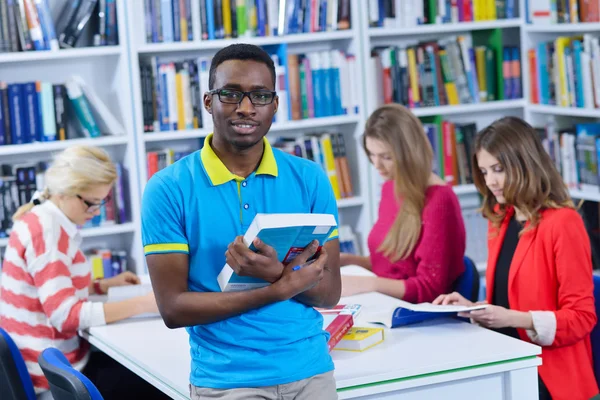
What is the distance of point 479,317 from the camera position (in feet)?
7.59

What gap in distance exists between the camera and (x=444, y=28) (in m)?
4.25

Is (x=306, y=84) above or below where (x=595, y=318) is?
above

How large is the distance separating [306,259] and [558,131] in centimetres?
297

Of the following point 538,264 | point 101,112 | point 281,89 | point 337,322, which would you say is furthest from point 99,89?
point 538,264

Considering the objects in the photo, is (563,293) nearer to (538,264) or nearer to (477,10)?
(538,264)

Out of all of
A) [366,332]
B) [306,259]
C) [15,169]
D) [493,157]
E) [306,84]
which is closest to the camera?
[306,259]

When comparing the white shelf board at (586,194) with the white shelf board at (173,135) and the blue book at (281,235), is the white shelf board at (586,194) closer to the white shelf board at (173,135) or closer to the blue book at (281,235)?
the white shelf board at (173,135)

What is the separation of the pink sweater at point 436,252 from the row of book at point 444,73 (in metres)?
1.36

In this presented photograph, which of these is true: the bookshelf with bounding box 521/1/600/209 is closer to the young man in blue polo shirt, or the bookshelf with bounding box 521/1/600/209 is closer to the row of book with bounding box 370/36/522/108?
the row of book with bounding box 370/36/522/108

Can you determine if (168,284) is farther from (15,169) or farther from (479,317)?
(15,169)

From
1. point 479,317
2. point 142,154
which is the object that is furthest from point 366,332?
point 142,154

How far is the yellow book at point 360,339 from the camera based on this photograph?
7.15 ft

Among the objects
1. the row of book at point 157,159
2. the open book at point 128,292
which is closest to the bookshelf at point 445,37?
the row of book at point 157,159

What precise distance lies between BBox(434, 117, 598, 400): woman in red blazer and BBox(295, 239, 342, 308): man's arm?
0.69 metres
